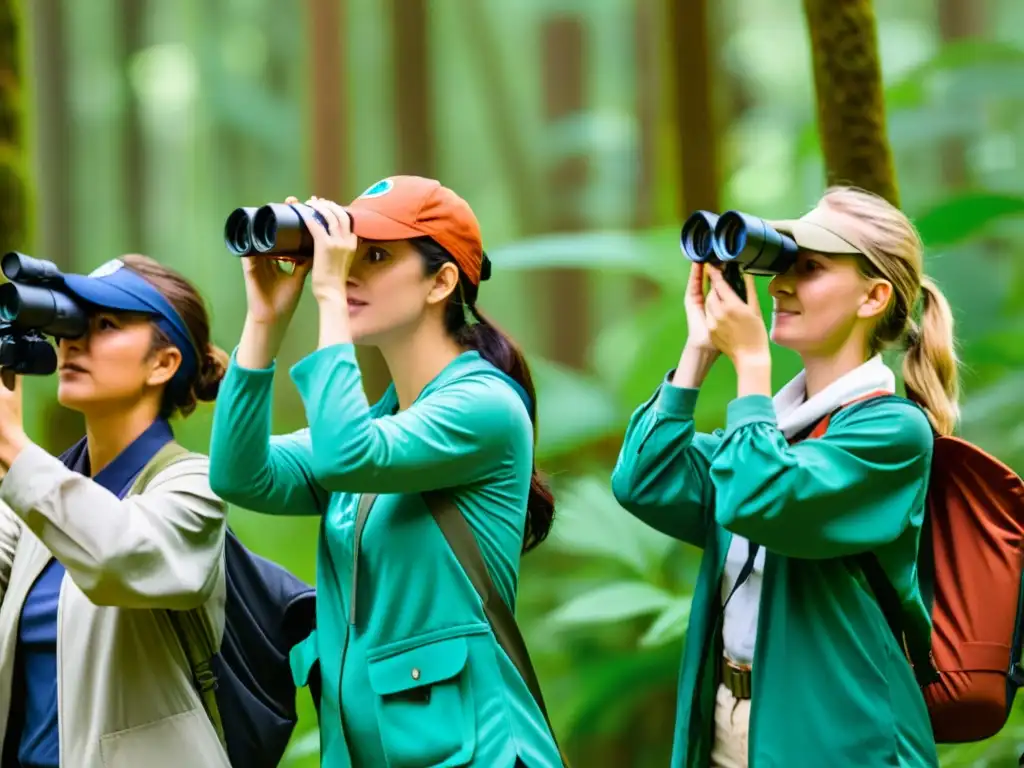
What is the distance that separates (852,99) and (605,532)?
4.39ft

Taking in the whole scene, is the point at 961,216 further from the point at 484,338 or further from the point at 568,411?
the point at 484,338

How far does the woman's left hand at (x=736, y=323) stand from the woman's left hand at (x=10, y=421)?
45.6 inches

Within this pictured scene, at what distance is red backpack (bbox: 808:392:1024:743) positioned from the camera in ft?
7.27

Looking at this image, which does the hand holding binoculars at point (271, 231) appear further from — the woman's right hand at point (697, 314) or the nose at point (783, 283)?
the nose at point (783, 283)

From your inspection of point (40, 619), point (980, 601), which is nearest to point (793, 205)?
point (980, 601)

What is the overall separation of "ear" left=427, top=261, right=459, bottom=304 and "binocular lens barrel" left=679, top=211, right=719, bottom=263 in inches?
14.7

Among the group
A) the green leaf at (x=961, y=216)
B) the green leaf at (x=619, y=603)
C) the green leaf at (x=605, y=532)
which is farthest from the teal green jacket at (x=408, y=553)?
the green leaf at (x=961, y=216)

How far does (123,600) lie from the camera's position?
86.9 inches

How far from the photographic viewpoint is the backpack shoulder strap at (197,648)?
7.95 feet

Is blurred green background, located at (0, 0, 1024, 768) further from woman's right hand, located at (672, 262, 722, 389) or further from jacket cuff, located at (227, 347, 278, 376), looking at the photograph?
jacket cuff, located at (227, 347, 278, 376)

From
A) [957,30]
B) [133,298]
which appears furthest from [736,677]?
[957,30]

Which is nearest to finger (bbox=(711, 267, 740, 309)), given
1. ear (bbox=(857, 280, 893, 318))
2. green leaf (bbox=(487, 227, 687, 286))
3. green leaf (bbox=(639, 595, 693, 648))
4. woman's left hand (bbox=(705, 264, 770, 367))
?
woman's left hand (bbox=(705, 264, 770, 367))

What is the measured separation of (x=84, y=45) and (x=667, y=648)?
9896 mm

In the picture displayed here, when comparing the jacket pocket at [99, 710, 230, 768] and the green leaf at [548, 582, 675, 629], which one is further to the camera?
the green leaf at [548, 582, 675, 629]
